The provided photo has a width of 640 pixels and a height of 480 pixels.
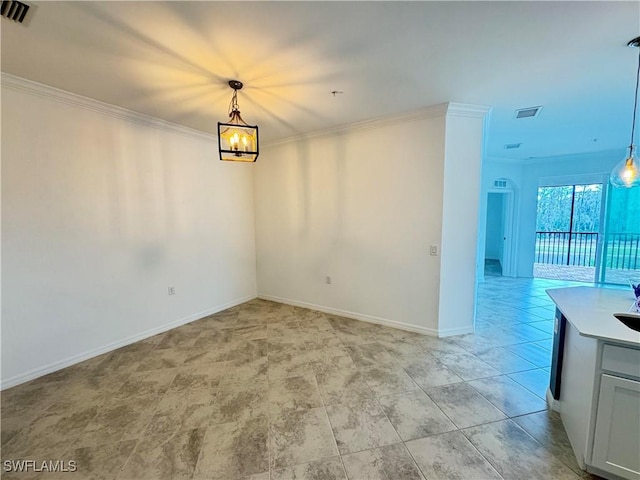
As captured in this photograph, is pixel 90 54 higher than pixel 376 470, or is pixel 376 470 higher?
pixel 90 54

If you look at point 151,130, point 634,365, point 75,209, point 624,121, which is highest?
point 624,121

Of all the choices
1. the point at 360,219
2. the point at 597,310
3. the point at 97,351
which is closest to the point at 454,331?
the point at 597,310

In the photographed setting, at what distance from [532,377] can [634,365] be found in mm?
1357

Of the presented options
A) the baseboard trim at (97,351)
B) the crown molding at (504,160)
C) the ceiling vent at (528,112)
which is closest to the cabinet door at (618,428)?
the ceiling vent at (528,112)

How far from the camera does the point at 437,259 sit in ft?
10.9

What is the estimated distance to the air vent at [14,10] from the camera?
1626 mm

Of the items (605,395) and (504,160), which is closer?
(605,395)

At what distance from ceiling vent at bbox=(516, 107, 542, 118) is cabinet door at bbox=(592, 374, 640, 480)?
316cm

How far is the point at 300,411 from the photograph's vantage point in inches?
83.4

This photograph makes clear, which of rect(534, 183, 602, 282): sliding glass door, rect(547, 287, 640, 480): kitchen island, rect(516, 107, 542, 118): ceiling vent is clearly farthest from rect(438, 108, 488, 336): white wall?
rect(534, 183, 602, 282): sliding glass door

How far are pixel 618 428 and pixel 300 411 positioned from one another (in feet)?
6.28

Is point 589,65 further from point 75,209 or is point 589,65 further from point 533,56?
point 75,209

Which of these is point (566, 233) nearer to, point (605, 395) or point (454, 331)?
point (454, 331)

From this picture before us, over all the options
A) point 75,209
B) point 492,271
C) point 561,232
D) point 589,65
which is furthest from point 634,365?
point 561,232
